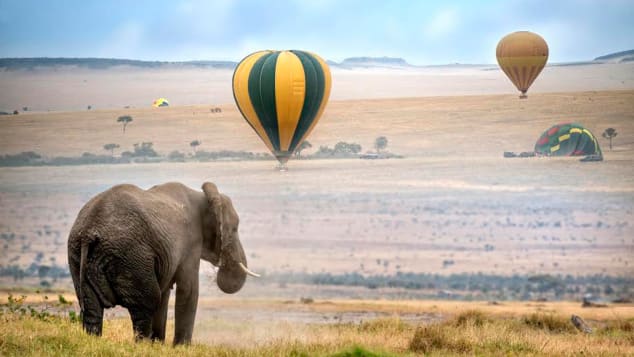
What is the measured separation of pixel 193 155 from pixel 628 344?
81.3 meters

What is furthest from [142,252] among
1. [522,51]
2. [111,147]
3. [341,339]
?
[111,147]

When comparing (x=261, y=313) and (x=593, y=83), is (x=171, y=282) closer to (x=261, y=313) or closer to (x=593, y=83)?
(x=261, y=313)

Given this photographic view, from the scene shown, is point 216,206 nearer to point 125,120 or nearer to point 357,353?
point 357,353

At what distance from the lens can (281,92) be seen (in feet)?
197

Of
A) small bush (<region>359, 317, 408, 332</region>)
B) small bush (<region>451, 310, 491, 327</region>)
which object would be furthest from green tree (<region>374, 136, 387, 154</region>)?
small bush (<region>359, 317, 408, 332</region>)

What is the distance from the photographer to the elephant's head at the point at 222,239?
16.1 meters

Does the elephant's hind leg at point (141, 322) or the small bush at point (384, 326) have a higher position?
the elephant's hind leg at point (141, 322)

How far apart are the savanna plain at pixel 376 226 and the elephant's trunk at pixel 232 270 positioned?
75 centimetres

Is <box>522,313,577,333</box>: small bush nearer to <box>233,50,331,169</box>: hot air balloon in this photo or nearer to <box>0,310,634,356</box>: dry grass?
<box>0,310,634,356</box>: dry grass

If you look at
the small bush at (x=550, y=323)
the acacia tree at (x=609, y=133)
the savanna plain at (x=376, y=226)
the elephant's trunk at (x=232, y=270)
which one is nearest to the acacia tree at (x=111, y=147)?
the savanna plain at (x=376, y=226)

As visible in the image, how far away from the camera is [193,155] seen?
98.0 meters

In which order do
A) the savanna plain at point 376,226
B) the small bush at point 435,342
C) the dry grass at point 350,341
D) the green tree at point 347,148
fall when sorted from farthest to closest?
the green tree at point 347,148, the savanna plain at point 376,226, the small bush at point 435,342, the dry grass at point 350,341

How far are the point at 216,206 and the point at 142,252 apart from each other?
1.65m

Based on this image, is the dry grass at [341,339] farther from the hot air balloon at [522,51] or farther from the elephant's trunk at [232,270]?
the hot air balloon at [522,51]
